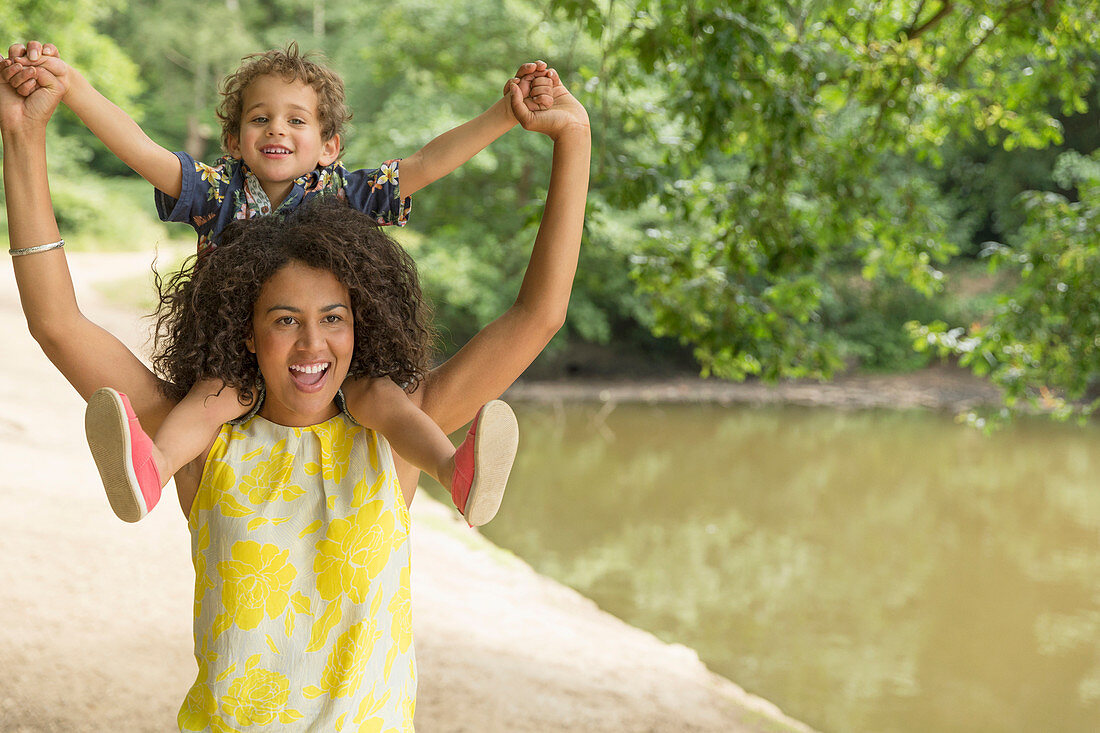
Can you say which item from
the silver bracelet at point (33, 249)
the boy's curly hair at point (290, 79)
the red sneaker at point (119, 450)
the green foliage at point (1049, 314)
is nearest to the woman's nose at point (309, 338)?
the red sneaker at point (119, 450)

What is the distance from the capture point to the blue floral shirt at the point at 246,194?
172 centimetres

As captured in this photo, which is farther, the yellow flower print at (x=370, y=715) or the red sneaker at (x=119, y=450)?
the yellow flower print at (x=370, y=715)

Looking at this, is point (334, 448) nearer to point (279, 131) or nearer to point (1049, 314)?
point (279, 131)

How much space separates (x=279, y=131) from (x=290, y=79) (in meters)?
0.12

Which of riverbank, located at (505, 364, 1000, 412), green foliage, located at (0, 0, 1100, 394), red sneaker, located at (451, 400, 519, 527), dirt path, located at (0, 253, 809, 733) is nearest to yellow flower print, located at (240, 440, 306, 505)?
red sneaker, located at (451, 400, 519, 527)

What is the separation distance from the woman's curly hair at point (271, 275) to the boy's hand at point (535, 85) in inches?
12.7

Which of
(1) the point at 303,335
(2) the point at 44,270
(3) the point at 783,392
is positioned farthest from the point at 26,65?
(3) the point at 783,392

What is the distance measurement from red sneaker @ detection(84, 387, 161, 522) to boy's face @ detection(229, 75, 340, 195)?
2.06ft

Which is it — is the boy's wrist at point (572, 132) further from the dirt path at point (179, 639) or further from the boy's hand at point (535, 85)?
the dirt path at point (179, 639)

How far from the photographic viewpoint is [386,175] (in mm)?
1795

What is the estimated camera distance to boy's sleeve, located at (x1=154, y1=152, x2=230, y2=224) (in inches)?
67.2

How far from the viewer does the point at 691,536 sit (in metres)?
9.55

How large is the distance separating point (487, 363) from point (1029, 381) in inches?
188

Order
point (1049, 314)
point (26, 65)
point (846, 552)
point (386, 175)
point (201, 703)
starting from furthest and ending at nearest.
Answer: point (846, 552)
point (1049, 314)
point (386, 175)
point (201, 703)
point (26, 65)
